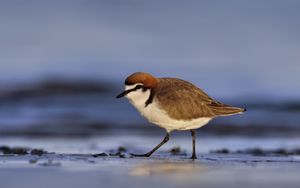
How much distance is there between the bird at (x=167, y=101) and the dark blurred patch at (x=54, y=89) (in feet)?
30.4

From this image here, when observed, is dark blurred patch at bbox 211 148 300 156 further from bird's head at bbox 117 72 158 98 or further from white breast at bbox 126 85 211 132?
bird's head at bbox 117 72 158 98

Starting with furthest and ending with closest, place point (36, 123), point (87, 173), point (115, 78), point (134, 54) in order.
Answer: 1. point (134, 54)
2. point (115, 78)
3. point (36, 123)
4. point (87, 173)

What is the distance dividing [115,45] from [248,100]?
5.77 metres

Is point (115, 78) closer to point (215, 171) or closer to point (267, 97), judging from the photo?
point (267, 97)

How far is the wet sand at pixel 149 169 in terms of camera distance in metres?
7.59

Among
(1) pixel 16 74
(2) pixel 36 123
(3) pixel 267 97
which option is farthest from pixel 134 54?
(2) pixel 36 123

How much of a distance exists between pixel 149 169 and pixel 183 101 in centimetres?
164

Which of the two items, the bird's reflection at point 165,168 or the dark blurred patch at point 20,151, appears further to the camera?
the dark blurred patch at point 20,151

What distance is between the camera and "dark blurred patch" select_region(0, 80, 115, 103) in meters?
19.3

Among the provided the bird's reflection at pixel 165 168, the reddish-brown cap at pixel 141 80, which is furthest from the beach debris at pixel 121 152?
the bird's reflection at pixel 165 168

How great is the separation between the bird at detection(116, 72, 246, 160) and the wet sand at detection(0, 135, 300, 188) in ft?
1.61

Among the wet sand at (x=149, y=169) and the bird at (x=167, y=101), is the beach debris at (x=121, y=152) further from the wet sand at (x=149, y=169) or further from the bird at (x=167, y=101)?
the bird at (x=167, y=101)

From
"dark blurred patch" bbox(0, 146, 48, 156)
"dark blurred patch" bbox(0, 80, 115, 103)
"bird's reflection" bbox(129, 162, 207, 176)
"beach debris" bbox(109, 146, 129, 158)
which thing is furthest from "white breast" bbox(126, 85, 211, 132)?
"dark blurred patch" bbox(0, 80, 115, 103)

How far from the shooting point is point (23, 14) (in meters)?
25.8
